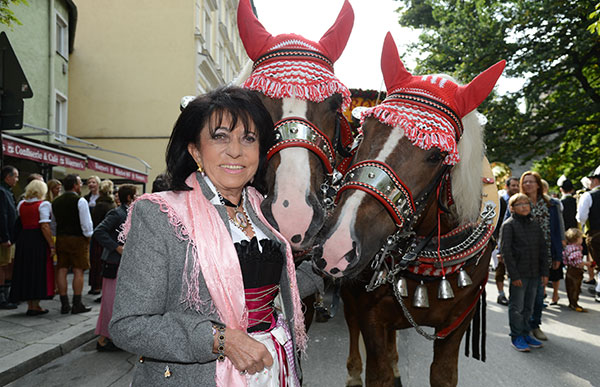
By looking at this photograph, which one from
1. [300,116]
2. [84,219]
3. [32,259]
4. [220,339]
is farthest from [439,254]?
[32,259]

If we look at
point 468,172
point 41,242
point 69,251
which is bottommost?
point 69,251

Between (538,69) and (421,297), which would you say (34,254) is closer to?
(421,297)

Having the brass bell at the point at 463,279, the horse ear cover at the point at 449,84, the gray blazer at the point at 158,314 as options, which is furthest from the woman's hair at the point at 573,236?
the gray blazer at the point at 158,314

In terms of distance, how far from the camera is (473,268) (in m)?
2.60

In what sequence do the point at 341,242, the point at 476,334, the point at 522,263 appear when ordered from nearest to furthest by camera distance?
the point at 341,242
the point at 476,334
the point at 522,263

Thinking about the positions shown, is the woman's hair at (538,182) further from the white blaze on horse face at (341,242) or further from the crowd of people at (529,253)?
the white blaze on horse face at (341,242)

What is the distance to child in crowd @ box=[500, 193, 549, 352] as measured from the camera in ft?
17.4

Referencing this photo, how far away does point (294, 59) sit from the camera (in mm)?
2262

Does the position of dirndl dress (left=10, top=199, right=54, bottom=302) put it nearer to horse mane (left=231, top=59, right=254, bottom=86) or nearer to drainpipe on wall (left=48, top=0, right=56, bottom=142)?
horse mane (left=231, top=59, right=254, bottom=86)

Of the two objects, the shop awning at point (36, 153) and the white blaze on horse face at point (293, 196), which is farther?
the shop awning at point (36, 153)

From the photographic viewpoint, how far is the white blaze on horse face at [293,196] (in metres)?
1.87

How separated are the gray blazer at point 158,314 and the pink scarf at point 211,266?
0.03 m

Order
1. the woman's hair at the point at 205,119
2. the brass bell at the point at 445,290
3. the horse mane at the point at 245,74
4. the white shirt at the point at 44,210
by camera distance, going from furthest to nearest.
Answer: the white shirt at the point at 44,210, the horse mane at the point at 245,74, the brass bell at the point at 445,290, the woman's hair at the point at 205,119

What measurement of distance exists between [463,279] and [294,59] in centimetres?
157
